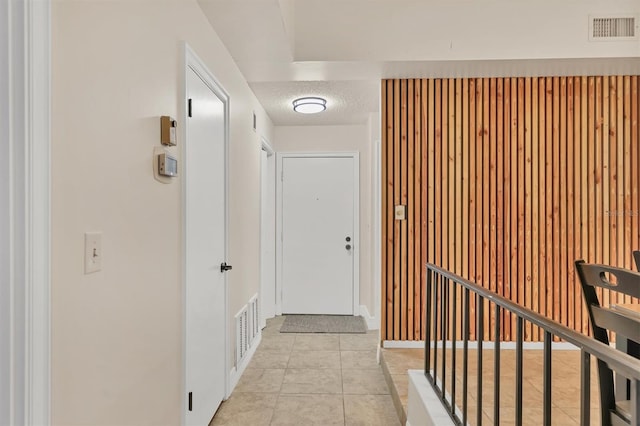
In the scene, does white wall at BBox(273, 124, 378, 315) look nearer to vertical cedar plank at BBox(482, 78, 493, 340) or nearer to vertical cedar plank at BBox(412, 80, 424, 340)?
vertical cedar plank at BBox(412, 80, 424, 340)

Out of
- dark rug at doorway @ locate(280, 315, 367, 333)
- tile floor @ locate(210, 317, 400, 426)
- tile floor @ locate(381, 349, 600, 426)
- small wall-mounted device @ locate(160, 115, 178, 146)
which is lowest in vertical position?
tile floor @ locate(210, 317, 400, 426)

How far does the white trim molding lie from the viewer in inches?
32.1

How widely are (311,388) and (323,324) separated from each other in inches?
58.2

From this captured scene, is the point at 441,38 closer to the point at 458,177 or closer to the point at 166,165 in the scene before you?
the point at 458,177

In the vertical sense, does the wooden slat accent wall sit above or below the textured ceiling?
below

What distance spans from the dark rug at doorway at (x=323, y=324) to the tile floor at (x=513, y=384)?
1035 millimetres

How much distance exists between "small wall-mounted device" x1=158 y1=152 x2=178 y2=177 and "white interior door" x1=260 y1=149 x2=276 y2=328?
8.30ft

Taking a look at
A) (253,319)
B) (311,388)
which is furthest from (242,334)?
(311,388)

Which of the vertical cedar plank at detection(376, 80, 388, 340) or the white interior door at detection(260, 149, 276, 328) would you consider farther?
the white interior door at detection(260, 149, 276, 328)

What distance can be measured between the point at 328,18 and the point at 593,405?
297 centimetres

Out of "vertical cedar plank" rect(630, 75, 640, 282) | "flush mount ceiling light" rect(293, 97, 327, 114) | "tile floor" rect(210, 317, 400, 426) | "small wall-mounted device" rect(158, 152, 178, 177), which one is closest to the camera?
"small wall-mounted device" rect(158, 152, 178, 177)

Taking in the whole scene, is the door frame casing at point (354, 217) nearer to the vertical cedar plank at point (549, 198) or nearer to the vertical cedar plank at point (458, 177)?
the vertical cedar plank at point (458, 177)

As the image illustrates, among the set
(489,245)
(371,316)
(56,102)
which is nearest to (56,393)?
(56,102)

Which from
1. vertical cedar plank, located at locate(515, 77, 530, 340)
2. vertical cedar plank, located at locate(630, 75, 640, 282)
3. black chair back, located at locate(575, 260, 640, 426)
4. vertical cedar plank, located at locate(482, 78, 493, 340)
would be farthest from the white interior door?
vertical cedar plank, located at locate(630, 75, 640, 282)
